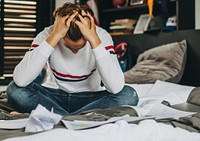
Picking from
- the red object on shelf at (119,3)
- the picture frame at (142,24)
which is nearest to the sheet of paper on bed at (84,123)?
the picture frame at (142,24)

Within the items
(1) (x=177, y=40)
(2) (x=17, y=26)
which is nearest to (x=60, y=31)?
(1) (x=177, y=40)

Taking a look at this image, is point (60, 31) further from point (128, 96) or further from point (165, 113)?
point (165, 113)

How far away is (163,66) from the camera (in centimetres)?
273

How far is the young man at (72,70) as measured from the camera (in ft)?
4.98

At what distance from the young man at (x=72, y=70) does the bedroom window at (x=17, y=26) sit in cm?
208

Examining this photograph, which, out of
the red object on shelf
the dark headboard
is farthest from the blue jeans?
the red object on shelf

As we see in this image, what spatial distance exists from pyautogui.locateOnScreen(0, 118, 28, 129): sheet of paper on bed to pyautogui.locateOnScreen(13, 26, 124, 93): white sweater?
0.38 m

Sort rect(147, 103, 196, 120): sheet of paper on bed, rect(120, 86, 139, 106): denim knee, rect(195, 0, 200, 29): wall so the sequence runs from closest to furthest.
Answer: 1. rect(147, 103, 196, 120): sheet of paper on bed
2. rect(120, 86, 139, 106): denim knee
3. rect(195, 0, 200, 29): wall

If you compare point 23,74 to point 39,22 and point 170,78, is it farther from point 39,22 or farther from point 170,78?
point 39,22

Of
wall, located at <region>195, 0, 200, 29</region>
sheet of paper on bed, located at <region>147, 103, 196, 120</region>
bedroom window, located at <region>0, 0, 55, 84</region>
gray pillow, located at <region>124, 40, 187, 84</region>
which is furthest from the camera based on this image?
bedroom window, located at <region>0, 0, 55, 84</region>

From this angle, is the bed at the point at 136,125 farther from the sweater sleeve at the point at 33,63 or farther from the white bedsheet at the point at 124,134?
the sweater sleeve at the point at 33,63

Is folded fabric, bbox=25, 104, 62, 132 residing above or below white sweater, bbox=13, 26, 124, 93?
below

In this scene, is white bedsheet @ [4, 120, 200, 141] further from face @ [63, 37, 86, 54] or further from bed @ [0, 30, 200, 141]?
face @ [63, 37, 86, 54]

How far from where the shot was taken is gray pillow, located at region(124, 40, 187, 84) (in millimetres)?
2656
